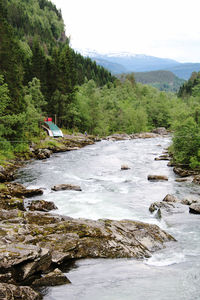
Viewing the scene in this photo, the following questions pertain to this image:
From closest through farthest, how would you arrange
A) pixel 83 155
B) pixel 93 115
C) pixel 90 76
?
pixel 83 155
pixel 93 115
pixel 90 76

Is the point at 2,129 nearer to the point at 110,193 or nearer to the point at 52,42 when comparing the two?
the point at 110,193

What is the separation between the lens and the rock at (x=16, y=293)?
609 cm

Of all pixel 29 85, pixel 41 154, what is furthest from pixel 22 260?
pixel 29 85

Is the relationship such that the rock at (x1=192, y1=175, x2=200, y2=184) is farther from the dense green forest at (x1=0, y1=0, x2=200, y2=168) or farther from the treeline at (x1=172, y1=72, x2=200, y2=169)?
the dense green forest at (x1=0, y1=0, x2=200, y2=168)

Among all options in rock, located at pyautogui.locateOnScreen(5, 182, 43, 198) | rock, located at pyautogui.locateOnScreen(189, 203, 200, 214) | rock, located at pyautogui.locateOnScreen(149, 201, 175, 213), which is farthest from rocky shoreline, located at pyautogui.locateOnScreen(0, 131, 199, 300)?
rock, located at pyautogui.locateOnScreen(5, 182, 43, 198)

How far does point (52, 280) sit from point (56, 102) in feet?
169

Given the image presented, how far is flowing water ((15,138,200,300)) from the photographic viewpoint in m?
7.76

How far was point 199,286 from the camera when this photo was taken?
7.98m

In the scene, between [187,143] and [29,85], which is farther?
[29,85]

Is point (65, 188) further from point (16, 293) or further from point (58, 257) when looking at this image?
point (16, 293)

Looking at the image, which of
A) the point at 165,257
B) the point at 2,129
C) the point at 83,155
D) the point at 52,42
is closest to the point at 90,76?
the point at 52,42

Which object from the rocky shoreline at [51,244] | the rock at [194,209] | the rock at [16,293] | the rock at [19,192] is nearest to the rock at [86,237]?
the rocky shoreline at [51,244]

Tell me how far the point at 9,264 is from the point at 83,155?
99.9 feet

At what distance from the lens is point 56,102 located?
186 ft
